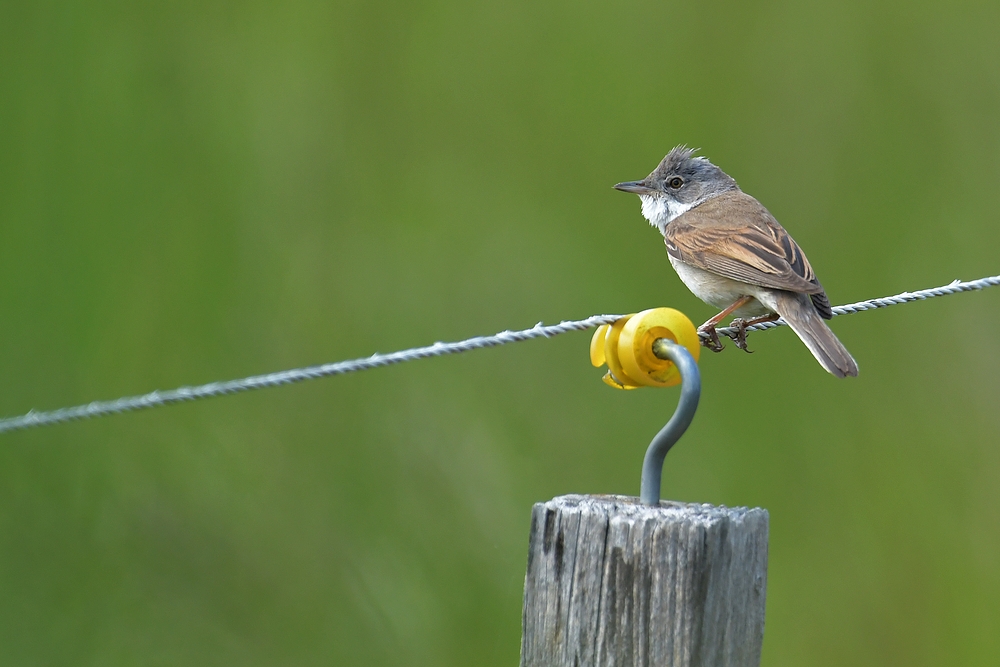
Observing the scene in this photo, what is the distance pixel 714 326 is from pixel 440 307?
45.1 inches

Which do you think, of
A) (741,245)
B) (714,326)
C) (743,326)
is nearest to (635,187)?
(741,245)

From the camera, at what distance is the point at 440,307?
4.33 metres

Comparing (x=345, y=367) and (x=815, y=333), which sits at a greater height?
(x=815, y=333)

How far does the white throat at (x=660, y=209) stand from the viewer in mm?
4711

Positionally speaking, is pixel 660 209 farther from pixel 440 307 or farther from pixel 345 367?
pixel 345 367

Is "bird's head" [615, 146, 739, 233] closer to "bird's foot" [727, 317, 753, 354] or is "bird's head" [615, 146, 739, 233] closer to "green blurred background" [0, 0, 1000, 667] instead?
"green blurred background" [0, 0, 1000, 667]

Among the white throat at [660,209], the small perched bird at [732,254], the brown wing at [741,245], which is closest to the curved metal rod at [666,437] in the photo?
the small perched bird at [732,254]

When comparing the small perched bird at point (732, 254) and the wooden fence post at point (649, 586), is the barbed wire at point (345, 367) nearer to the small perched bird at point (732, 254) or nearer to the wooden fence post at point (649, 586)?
the wooden fence post at point (649, 586)

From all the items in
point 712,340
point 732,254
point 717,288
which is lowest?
point 712,340

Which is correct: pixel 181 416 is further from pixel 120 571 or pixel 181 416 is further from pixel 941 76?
pixel 941 76

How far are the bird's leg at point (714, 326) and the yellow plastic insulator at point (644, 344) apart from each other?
5.41 ft

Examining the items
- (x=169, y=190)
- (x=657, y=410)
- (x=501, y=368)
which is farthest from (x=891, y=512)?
(x=169, y=190)

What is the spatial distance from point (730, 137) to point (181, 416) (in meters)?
2.63

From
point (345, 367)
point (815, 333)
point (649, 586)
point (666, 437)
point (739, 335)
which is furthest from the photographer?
point (739, 335)
